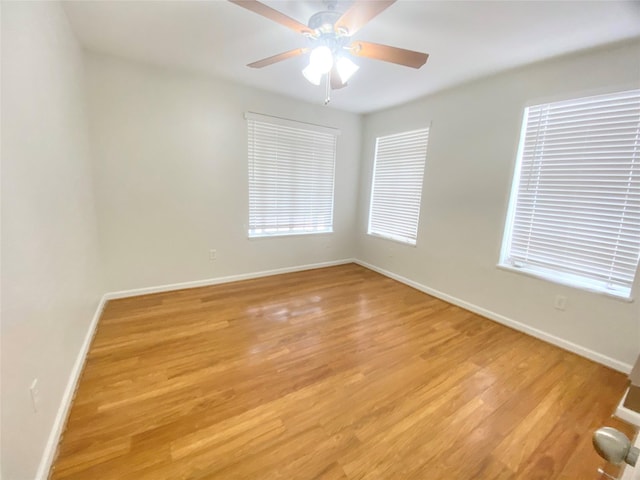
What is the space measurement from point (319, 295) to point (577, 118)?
295 cm

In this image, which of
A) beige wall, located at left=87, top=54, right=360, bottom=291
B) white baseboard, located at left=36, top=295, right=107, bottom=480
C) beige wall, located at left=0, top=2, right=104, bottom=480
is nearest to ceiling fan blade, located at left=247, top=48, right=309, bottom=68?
beige wall, located at left=0, top=2, right=104, bottom=480

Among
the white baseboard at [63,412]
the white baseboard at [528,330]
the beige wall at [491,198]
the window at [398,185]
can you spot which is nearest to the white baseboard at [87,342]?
the white baseboard at [63,412]

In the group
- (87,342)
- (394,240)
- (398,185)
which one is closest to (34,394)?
(87,342)

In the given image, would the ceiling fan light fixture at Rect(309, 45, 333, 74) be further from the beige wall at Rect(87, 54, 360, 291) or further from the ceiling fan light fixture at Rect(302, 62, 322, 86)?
the beige wall at Rect(87, 54, 360, 291)

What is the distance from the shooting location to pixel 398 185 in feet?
12.7

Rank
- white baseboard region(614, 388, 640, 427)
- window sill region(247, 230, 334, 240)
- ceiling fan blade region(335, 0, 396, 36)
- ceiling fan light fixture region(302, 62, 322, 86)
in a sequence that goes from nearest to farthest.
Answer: ceiling fan blade region(335, 0, 396, 36), white baseboard region(614, 388, 640, 427), ceiling fan light fixture region(302, 62, 322, 86), window sill region(247, 230, 334, 240)

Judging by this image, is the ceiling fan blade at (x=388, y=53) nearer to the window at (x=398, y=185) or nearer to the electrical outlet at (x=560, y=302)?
the window at (x=398, y=185)

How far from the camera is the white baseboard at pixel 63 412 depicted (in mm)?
1168

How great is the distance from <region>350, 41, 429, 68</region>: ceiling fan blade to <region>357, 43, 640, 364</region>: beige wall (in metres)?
1.47

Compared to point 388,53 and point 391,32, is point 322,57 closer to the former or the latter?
point 388,53

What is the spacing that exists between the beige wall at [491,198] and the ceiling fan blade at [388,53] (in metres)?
1.47

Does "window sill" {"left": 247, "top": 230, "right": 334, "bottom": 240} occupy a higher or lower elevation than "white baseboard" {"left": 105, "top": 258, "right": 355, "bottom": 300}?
higher

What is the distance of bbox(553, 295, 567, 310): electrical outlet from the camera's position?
7.62ft

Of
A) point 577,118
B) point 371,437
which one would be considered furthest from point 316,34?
point 371,437
